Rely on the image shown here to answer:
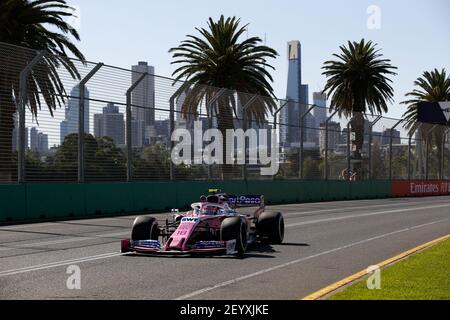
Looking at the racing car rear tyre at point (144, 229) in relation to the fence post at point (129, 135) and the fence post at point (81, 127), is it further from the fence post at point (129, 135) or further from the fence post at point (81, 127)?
the fence post at point (129, 135)

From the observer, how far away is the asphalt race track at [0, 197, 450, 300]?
319 inches

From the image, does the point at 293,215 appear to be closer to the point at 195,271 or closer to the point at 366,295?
the point at 195,271

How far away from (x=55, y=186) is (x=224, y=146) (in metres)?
10.0

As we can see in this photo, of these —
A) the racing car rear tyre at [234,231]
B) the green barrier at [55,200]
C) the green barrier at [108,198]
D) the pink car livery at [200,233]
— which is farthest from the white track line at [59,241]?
the green barrier at [108,198]

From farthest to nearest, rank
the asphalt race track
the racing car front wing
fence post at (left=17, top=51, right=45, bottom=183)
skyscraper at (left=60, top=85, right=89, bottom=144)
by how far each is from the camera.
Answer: skyscraper at (left=60, top=85, right=89, bottom=144) → fence post at (left=17, top=51, right=45, bottom=183) → the racing car front wing → the asphalt race track

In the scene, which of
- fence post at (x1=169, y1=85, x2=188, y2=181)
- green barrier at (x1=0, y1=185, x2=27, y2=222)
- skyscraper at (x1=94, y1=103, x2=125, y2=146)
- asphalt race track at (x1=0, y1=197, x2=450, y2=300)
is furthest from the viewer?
fence post at (x1=169, y1=85, x2=188, y2=181)

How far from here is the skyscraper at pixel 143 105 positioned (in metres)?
24.5

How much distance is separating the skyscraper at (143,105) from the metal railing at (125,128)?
35 mm

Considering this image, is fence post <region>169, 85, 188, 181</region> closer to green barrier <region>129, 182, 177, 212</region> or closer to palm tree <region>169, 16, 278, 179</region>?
green barrier <region>129, 182, 177, 212</region>

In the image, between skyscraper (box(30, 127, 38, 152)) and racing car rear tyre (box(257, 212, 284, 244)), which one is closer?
racing car rear tyre (box(257, 212, 284, 244))

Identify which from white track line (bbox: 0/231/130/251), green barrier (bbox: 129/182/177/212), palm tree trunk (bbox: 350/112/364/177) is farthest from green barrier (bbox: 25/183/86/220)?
palm tree trunk (bbox: 350/112/364/177)

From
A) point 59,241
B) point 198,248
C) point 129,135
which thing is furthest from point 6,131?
point 198,248

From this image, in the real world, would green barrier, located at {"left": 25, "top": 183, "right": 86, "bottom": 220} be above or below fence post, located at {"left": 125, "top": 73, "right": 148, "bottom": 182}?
below

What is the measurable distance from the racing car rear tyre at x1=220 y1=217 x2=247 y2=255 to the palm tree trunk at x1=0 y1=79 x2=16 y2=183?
1021 cm
